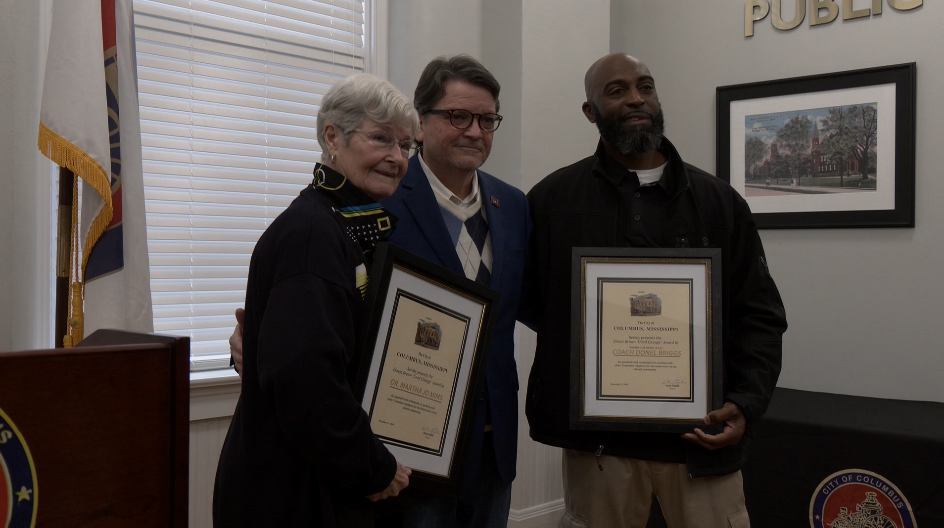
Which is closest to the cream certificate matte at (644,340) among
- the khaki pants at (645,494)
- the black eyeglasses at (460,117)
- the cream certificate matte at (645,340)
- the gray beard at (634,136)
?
the cream certificate matte at (645,340)

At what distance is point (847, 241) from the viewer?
3.52 meters

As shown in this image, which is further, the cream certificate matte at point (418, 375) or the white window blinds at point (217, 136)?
the white window blinds at point (217, 136)

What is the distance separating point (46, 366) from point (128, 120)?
1637 mm

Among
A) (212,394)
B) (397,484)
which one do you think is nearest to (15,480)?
(397,484)

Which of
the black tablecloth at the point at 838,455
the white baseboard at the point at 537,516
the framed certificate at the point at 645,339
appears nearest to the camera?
the framed certificate at the point at 645,339

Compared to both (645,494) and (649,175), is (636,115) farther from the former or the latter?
(645,494)

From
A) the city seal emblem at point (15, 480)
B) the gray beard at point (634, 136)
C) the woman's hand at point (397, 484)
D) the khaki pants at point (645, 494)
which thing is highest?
the gray beard at point (634, 136)

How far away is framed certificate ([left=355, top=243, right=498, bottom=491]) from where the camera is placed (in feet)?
4.47

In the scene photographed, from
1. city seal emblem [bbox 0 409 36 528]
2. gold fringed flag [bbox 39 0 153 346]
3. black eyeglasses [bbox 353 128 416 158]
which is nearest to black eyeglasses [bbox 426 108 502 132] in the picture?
black eyeglasses [bbox 353 128 416 158]

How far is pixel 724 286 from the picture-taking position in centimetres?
195

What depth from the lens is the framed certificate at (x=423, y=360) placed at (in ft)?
4.47

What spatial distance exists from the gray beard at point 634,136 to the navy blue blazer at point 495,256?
320 millimetres

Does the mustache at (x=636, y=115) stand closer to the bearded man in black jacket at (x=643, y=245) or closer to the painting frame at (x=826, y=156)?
the bearded man in black jacket at (x=643, y=245)

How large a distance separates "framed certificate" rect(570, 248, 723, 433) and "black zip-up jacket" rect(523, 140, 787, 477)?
0.08 metres
